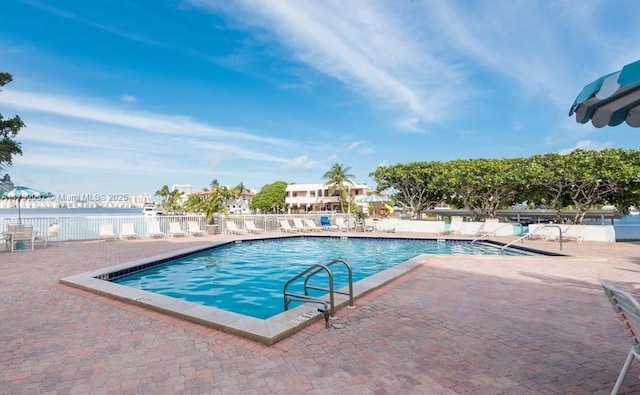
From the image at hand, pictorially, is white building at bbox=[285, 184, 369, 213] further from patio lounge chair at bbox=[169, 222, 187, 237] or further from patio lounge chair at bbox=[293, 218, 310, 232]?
patio lounge chair at bbox=[169, 222, 187, 237]

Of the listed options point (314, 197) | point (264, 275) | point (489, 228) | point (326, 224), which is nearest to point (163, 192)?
point (314, 197)

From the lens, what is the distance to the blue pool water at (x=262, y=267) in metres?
7.23

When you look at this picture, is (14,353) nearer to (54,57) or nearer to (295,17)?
(295,17)

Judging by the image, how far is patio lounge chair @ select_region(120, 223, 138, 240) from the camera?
1523cm

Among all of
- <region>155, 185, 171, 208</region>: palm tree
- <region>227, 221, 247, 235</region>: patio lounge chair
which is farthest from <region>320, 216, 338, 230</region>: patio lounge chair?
<region>155, 185, 171, 208</region>: palm tree

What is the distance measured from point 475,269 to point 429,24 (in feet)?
34.1

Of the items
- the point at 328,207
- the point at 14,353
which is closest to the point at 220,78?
the point at 14,353

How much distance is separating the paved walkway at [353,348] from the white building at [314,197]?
58220mm

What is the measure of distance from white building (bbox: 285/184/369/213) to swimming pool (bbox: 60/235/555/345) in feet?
158

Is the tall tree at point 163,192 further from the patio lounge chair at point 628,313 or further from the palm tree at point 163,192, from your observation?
the patio lounge chair at point 628,313

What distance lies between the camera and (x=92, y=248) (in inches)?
484

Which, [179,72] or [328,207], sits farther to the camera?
[328,207]

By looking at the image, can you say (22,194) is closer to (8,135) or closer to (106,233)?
(8,135)

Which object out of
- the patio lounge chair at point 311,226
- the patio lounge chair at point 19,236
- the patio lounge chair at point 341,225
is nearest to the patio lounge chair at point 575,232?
the patio lounge chair at point 341,225
